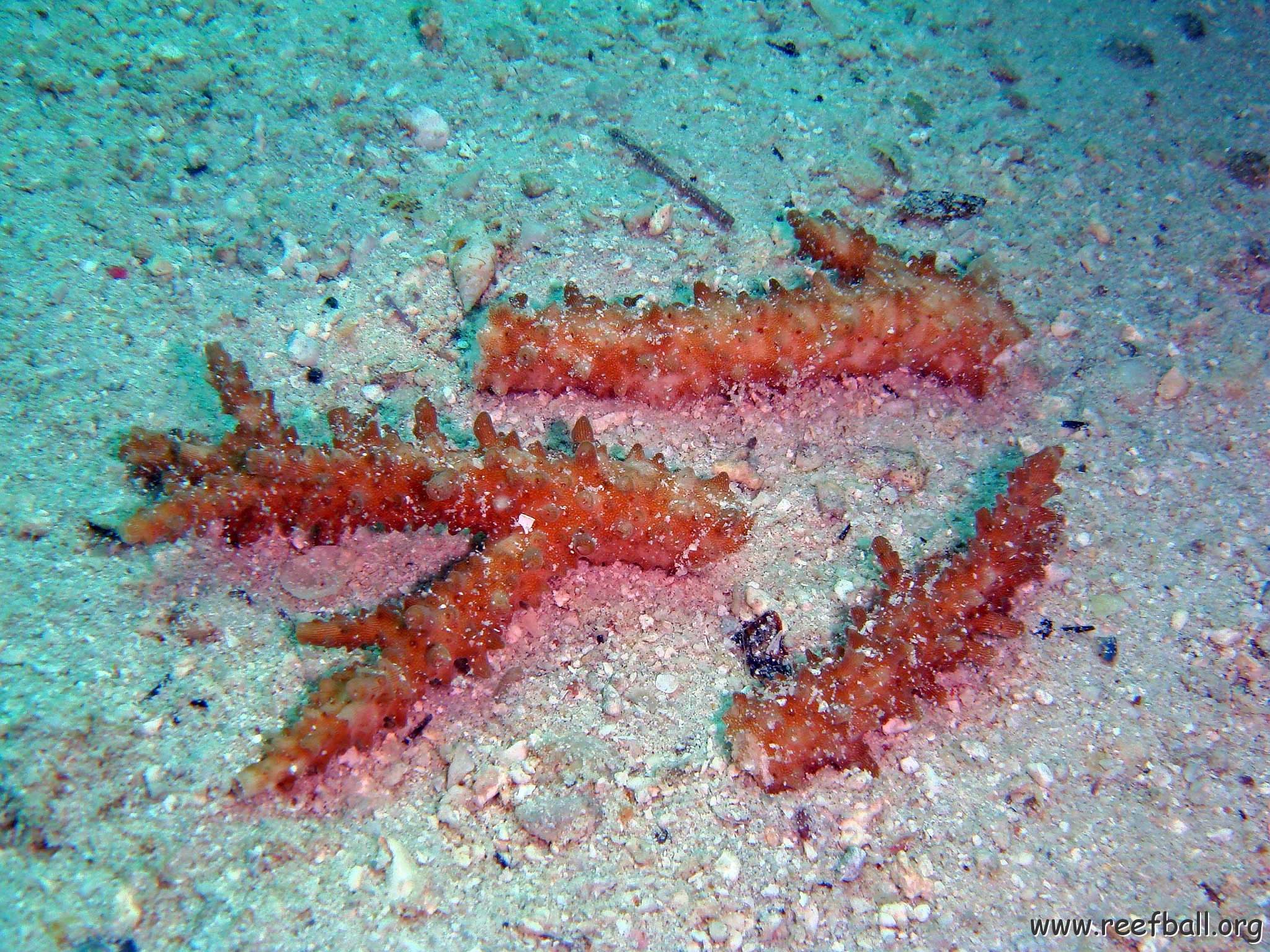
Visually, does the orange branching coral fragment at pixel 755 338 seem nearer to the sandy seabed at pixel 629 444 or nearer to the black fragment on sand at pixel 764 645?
the sandy seabed at pixel 629 444

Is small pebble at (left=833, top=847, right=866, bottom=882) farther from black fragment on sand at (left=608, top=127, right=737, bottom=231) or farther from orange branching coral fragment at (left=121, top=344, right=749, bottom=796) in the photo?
black fragment on sand at (left=608, top=127, right=737, bottom=231)

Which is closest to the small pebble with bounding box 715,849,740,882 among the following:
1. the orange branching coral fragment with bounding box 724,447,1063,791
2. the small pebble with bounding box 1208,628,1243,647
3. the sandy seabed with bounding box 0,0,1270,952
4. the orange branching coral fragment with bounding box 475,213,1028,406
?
the sandy seabed with bounding box 0,0,1270,952

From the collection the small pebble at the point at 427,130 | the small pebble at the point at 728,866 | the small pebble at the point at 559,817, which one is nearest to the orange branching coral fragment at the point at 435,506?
the small pebble at the point at 559,817

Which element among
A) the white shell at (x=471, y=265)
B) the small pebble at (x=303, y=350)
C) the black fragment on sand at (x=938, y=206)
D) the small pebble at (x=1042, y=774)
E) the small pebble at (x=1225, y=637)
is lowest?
the small pebble at (x=1042, y=774)

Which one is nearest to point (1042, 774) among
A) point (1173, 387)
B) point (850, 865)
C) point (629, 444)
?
point (850, 865)

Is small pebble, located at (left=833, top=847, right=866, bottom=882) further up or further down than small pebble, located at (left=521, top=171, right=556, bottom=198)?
further down

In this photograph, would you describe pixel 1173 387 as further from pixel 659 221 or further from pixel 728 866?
pixel 728 866
